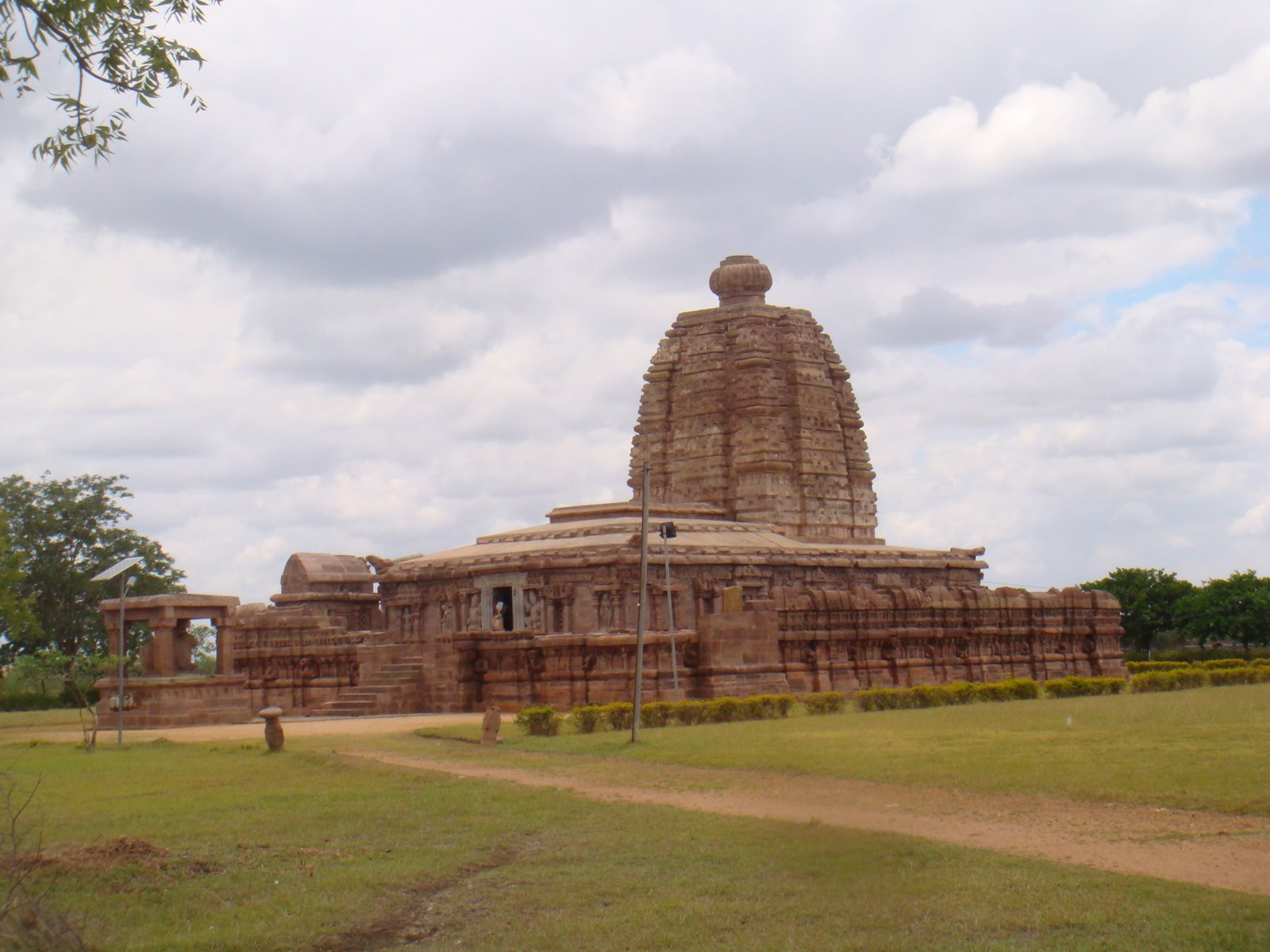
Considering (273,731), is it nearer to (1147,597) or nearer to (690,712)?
(690,712)

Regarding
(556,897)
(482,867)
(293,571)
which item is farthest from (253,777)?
(293,571)

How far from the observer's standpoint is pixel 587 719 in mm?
24281

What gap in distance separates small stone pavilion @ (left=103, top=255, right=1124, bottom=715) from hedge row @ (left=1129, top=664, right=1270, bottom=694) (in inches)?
197

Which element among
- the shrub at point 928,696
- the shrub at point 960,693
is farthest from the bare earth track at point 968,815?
the shrub at point 960,693

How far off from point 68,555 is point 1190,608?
4558cm

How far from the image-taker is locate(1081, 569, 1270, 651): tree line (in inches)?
2322

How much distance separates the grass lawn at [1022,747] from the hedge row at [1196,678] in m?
5.42

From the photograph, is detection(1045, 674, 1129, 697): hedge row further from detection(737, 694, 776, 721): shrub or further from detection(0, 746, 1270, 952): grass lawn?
detection(0, 746, 1270, 952): grass lawn

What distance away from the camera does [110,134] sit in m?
10.5

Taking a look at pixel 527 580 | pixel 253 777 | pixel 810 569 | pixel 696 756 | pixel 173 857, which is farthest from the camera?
pixel 810 569

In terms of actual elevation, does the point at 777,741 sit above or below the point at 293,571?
below

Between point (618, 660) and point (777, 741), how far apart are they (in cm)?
1038

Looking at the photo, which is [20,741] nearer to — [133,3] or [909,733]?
[909,733]

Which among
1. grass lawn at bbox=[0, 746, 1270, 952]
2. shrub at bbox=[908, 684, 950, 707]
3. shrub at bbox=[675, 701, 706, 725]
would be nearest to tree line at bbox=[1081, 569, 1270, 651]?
shrub at bbox=[908, 684, 950, 707]
